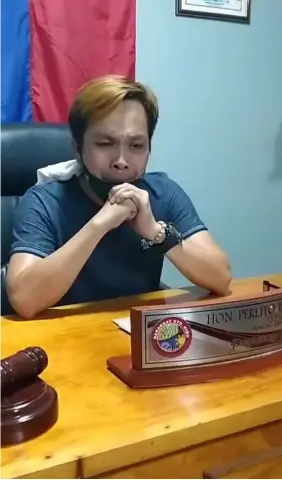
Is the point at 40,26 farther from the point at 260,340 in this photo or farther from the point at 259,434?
the point at 259,434

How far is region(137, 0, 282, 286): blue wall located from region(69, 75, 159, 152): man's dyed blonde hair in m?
0.77

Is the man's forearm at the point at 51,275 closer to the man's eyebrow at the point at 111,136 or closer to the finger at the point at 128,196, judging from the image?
the finger at the point at 128,196

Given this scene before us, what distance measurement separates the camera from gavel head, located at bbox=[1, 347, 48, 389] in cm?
87

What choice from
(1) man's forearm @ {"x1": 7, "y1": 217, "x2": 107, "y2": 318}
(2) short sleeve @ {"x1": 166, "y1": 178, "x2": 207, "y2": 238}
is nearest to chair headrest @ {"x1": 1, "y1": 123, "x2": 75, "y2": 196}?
(2) short sleeve @ {"x1": 166, "y1": 178, "x2": 207, "y2": 238}

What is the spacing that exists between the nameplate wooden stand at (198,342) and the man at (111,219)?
1.44 ft

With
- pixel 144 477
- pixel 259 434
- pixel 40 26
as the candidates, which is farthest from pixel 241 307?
pixel 40 26

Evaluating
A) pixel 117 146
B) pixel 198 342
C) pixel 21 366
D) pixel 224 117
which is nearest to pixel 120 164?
pixel 117 146

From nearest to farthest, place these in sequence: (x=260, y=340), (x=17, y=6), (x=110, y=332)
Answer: (x=260, y=340) → (x=110, y=332) → (x=17, y=6)

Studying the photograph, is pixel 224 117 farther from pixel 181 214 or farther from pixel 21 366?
pixel 21 366

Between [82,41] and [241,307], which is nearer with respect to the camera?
[241,307]

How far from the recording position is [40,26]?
211 centimetres

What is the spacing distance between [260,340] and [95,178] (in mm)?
652

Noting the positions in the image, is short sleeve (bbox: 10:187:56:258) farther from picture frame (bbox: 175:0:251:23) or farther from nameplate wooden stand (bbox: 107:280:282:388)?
picture frame (bbox: 175:0:251:23)

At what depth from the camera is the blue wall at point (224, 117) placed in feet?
7.83
